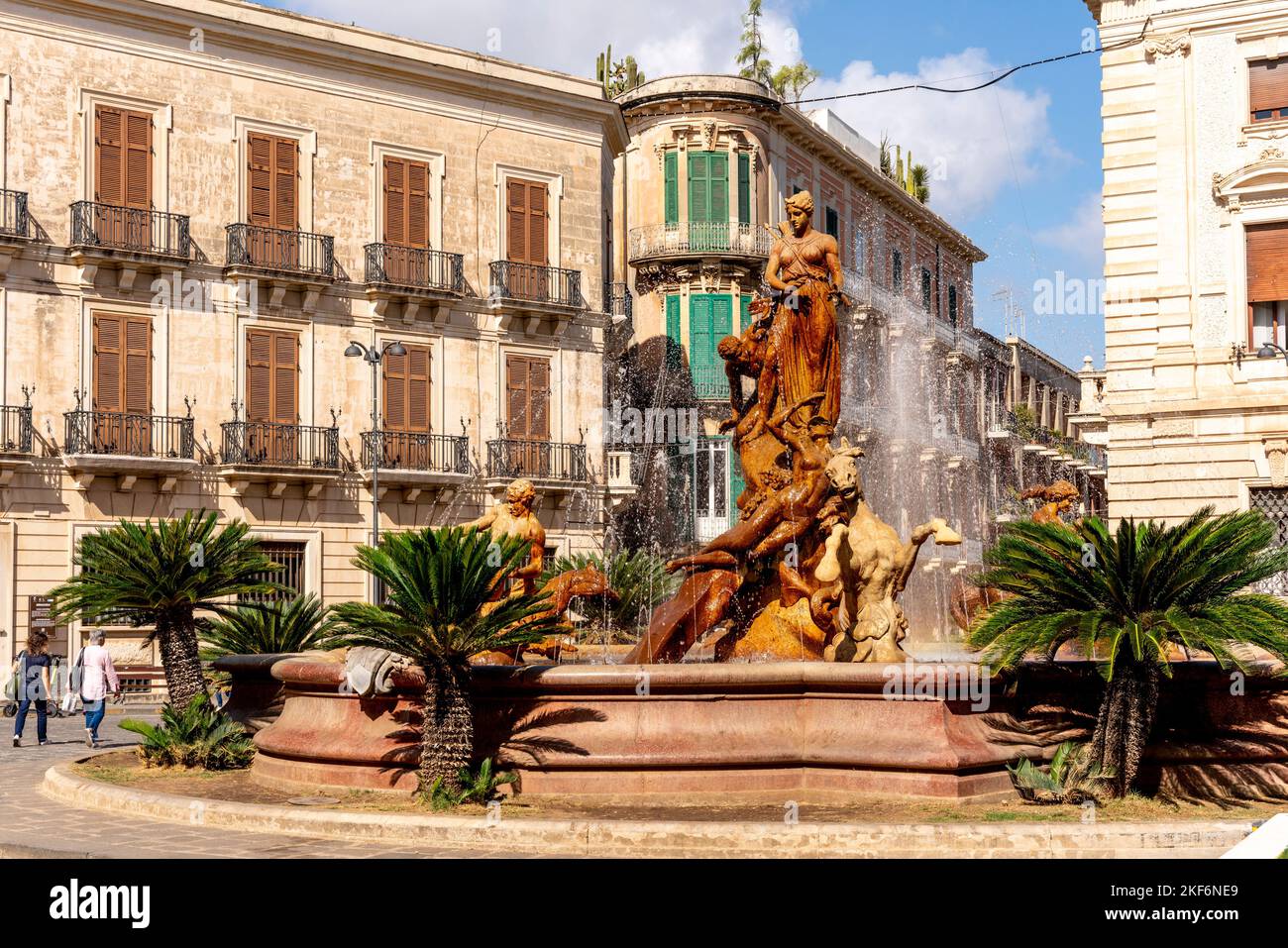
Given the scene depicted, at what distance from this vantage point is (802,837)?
9.36m

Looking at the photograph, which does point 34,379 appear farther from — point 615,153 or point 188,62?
point 615,153

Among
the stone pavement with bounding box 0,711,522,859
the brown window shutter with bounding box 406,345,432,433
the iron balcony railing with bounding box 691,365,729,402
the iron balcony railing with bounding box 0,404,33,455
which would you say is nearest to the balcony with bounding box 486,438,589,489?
the brown window shutter with bounding box 406,345,432,433

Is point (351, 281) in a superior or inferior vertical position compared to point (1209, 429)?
superior

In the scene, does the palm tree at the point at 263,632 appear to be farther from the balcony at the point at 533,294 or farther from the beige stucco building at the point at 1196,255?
the balcony at the point at 533,294

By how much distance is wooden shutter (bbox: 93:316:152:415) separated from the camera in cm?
3077

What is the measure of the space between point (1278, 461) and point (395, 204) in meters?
18.6

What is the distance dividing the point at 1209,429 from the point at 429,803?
2022 cm

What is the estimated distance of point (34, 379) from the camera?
3002cm

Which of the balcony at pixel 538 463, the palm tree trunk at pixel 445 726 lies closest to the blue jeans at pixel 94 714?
the palm tree trunk at pixel 445 726

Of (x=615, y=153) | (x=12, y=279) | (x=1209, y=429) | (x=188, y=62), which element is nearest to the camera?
(x=1209, y=429)

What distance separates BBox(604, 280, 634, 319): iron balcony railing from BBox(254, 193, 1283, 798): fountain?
25371 millimetres

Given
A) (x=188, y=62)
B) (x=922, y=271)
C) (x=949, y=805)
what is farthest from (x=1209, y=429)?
(x=922, y=271)

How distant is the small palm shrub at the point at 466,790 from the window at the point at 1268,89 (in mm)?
21850

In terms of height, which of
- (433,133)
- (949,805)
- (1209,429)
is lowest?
(949,805)
